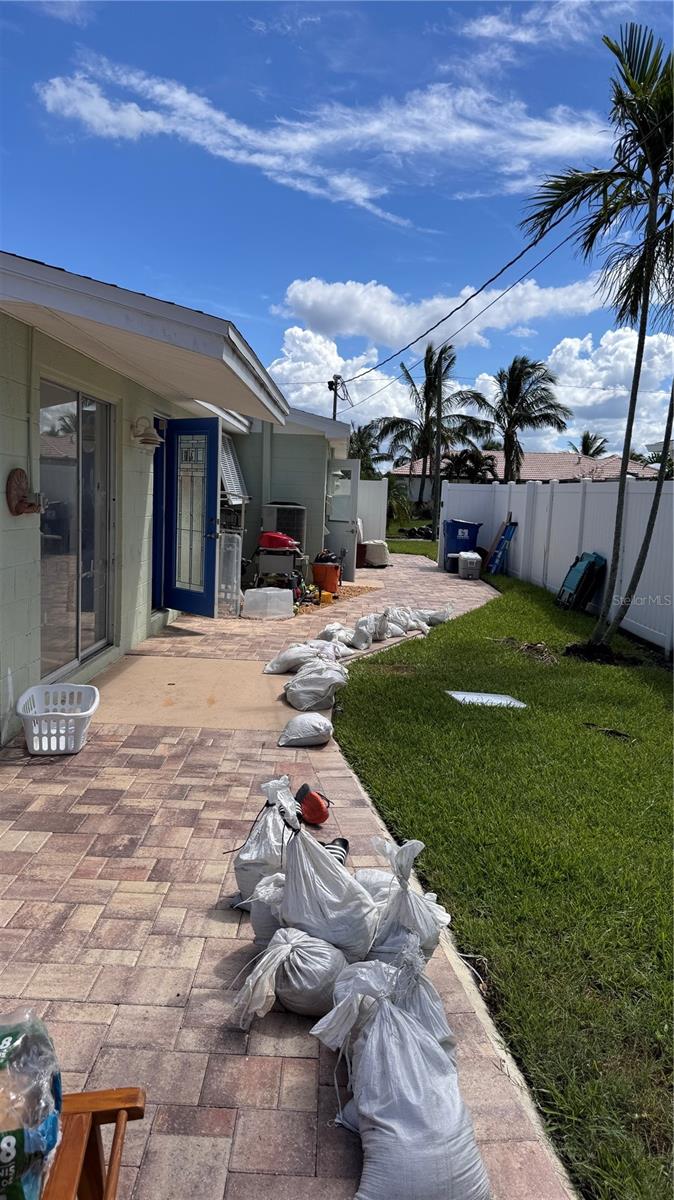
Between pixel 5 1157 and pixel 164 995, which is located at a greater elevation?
pixel 5 1157

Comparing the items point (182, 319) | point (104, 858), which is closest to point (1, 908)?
point (104, 858)

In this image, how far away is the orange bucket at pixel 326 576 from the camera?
12.7 meters

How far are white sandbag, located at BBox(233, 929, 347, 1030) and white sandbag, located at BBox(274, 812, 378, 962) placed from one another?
0.09 m

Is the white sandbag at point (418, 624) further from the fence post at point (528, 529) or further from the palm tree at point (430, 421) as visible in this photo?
the palm tree at point (430, 421)

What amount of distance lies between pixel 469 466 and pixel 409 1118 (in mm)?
35454

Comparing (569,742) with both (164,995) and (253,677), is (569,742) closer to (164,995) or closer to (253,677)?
(253,677)

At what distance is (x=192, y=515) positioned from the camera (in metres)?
9.31

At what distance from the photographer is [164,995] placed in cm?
253

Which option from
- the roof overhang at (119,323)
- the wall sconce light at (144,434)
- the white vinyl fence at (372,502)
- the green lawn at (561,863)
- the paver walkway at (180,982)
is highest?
the roof overhang at (119,323)

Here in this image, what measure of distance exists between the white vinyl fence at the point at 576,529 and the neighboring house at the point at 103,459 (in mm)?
4774

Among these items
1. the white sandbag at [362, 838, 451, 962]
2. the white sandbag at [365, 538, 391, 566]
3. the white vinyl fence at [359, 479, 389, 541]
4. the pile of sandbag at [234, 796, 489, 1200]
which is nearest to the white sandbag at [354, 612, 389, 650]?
the pile of sandbag at [234, 796, 489, 1200]

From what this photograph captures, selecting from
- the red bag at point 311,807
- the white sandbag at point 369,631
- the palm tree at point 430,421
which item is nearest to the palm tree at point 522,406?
the palm tree at point 430,421

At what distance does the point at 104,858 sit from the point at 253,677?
357cm

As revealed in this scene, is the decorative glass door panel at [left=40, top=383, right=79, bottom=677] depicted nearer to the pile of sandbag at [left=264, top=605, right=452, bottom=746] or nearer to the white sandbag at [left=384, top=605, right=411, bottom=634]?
the pile of sandbag at [left=264, top=605, right=452, bottom=746]
